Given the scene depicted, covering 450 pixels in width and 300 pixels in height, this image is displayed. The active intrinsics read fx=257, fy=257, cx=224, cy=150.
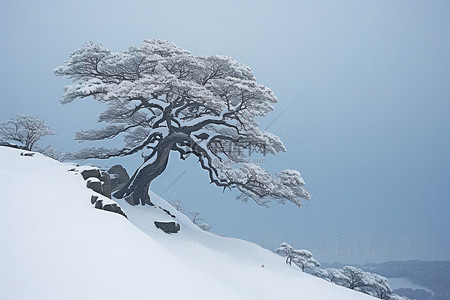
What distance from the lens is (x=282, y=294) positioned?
436cm

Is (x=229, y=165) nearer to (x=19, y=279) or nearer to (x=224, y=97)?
(x=224, y=97)

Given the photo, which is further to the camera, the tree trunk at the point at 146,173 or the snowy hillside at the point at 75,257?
the tree trunk at the point at 146,173

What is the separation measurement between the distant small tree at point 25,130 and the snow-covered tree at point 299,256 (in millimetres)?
16120

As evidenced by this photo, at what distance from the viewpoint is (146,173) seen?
395 inches

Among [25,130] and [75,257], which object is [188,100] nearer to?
[75,257]

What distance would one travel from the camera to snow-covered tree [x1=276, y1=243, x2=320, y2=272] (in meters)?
13.0

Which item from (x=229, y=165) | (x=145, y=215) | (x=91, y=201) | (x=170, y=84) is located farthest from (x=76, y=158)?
(x=91, y=201)

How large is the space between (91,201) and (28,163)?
135 inches

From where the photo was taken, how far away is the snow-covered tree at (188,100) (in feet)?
27.8

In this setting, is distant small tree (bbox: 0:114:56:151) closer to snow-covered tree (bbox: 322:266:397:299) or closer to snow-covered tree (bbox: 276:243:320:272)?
snow-covered tree (bbox: 276:243:320:272)

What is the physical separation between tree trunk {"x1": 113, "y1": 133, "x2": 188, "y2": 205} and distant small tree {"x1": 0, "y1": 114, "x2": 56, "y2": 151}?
1045cm

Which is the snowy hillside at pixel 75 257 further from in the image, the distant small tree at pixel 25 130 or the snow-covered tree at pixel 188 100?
the distant small tree at pixel 25 130

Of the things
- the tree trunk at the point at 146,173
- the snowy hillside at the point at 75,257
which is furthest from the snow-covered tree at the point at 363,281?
the snowy hillside at the point at 75,257

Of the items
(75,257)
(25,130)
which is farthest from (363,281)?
(25,130)
